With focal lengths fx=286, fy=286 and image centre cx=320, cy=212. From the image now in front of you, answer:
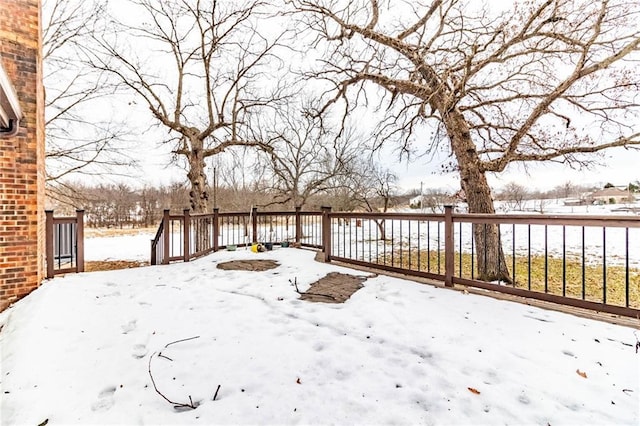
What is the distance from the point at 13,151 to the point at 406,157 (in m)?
7.88

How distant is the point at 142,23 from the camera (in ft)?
27.8

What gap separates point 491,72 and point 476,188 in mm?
2751

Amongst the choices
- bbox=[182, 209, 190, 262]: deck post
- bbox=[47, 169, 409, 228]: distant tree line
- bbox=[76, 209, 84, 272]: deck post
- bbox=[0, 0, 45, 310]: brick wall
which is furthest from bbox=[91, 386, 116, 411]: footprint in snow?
bbox=[47, 169, 409, 228]: distant tree line

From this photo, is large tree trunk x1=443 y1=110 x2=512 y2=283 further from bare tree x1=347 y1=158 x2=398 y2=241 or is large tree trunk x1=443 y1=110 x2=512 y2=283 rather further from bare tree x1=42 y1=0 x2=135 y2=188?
bare tree x1=42 y1=0 x2=135 y2=188

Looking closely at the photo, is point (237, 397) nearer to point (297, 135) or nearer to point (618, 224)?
point (618, 224)

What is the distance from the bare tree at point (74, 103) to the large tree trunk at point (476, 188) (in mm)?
10273

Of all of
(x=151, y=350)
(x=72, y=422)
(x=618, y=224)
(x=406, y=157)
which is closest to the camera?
(x=72, y=422)

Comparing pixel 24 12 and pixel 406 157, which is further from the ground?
pixel 24 12

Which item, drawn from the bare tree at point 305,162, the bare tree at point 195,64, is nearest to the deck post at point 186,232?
the bare tree at point 195,64

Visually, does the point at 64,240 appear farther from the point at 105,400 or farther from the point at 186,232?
the point at 105,400

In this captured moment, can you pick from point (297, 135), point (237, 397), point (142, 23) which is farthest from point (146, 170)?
point (237, 397)

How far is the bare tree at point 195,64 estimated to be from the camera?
8.37m

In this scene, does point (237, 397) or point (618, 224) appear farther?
point (618, 224)

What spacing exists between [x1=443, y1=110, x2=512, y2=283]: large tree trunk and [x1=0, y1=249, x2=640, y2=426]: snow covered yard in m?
3.31
